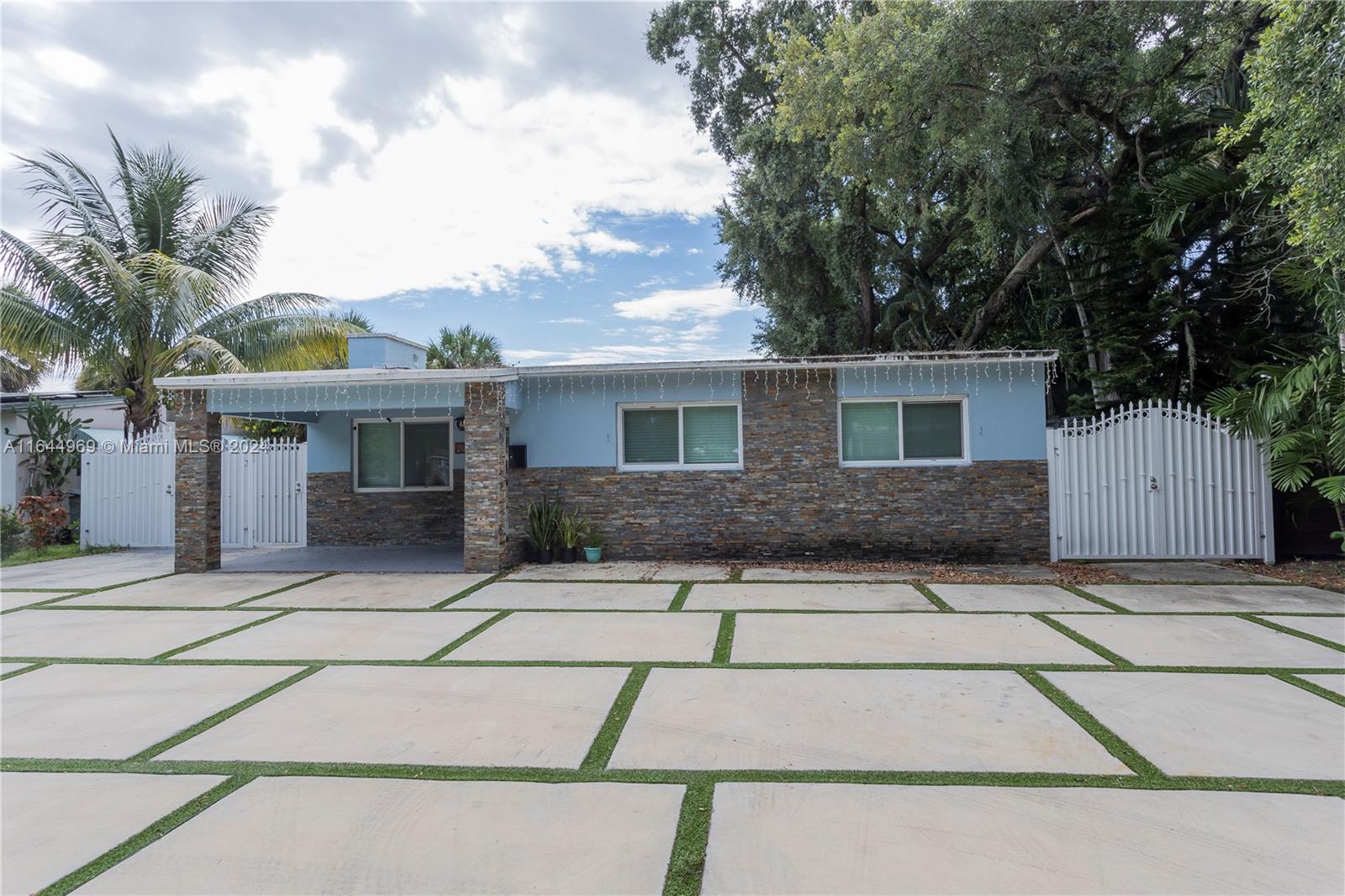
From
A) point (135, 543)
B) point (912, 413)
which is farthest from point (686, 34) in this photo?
point (135, 543)

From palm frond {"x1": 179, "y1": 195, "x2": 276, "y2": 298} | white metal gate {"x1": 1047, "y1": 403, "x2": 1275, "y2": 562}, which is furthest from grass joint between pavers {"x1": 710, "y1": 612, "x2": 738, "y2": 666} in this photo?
palm frond {"x1": 179, "y1": 195, "x2": 276, "y2": 298}

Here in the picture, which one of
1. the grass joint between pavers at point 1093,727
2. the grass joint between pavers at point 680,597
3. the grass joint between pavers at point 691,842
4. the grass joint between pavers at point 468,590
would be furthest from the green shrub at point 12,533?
the grass joint between pavers at point 1093,727

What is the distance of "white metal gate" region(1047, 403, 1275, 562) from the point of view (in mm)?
8898

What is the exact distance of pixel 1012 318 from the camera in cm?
1611

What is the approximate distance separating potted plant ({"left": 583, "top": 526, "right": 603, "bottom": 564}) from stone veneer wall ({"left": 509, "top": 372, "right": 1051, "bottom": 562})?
0.11 metres

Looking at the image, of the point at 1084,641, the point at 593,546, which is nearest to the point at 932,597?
the point at 1084,641

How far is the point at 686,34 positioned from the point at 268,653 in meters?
15.4

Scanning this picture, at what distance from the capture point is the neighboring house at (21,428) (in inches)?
481

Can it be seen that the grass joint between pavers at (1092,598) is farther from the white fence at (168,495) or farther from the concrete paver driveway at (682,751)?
the white fence at (168,495)

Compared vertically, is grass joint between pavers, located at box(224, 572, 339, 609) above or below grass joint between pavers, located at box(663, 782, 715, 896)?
above

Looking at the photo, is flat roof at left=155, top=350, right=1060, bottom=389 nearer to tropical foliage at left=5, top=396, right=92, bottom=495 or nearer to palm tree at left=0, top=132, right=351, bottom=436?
palm tree at left=0, top=132, right=351, bottom=436

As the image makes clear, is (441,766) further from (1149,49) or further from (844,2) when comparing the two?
(844,2)

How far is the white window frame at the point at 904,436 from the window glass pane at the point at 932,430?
0.11ft

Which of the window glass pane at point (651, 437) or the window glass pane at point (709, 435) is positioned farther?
the window glass pane at point (651, 437)
